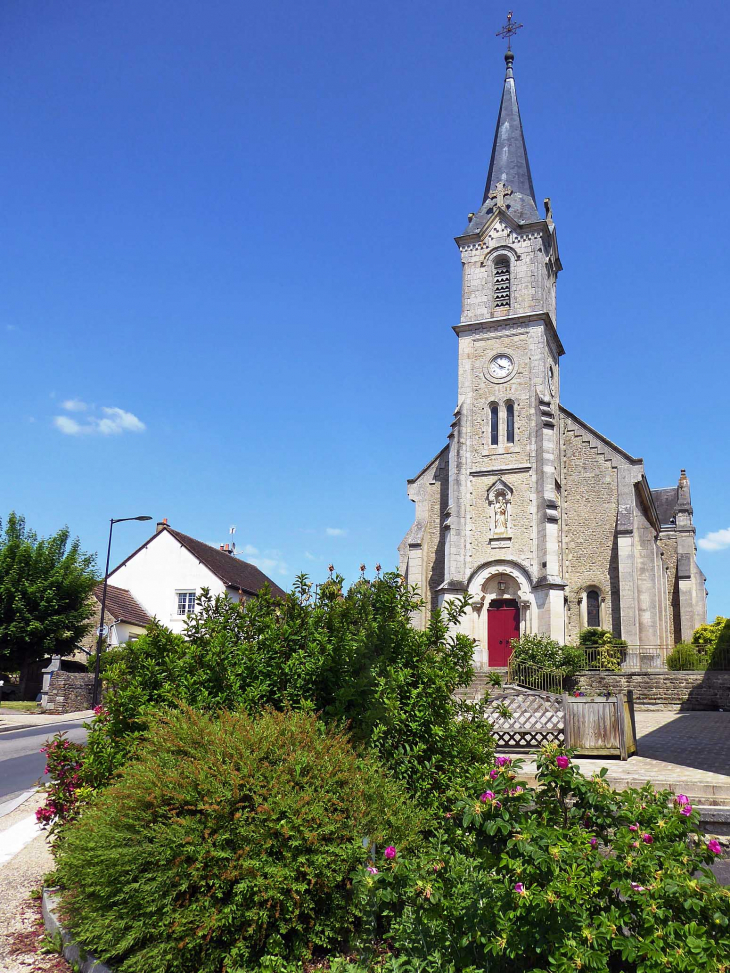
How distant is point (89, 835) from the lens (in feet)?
14.9

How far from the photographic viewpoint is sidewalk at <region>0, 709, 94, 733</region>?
2128 cm

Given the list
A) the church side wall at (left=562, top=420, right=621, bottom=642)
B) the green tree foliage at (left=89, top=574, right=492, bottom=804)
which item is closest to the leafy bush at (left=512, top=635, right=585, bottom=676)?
the church side wall at (left=562, top=420, right=621, bottom=642)

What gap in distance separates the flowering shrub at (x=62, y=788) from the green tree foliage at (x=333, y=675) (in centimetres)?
28

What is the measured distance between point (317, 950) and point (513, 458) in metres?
27.2

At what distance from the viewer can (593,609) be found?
29641 millimetres

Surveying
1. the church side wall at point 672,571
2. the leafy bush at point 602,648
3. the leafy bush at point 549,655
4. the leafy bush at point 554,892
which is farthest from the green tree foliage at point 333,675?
the church side wall at point 672,571

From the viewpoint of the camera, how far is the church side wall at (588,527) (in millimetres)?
29422

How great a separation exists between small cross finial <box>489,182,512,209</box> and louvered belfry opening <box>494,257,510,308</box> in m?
2.94

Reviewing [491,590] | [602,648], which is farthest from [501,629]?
[602,648]

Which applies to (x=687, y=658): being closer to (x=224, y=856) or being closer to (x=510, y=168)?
(x=510, y=168)

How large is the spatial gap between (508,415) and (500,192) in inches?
439

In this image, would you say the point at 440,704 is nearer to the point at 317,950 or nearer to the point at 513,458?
the point at 317,950

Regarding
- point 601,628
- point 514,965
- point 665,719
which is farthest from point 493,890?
point 601,628

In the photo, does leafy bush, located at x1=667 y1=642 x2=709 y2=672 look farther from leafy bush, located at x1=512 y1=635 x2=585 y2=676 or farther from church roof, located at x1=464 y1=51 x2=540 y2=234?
church roof, located at x1=464 y1=51 x2=540 y2=234
